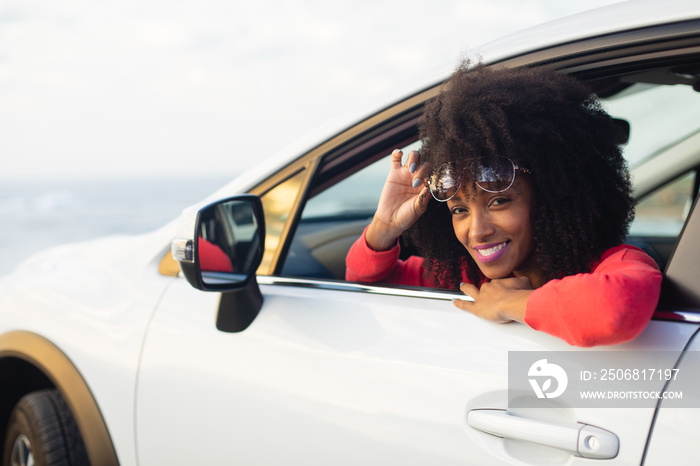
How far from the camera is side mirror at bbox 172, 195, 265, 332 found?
59.2 inches

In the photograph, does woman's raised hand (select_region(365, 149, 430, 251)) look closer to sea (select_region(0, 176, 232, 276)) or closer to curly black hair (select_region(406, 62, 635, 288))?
curly black hair (select_region(406, 62, 635, 288))

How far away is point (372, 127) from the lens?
167cm

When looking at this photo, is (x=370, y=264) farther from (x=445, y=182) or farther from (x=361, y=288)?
(x=445, y=182)

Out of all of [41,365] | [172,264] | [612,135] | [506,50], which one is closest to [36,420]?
[41,365]

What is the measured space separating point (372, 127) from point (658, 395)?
98cm

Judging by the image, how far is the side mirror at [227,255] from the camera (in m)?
1.50

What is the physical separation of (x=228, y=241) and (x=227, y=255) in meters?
0.04

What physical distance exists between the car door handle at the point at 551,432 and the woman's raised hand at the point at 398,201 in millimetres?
738

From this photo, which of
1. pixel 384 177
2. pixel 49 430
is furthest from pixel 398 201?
pixel 49 430

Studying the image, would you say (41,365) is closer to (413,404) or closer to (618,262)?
(413,404)

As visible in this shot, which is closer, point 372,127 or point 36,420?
point 372,127

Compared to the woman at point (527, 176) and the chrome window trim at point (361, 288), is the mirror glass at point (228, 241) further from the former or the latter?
the woman at point (527, 176)

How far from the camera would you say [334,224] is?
2.91 m

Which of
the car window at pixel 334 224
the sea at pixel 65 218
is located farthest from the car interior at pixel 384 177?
the sea at pixel 65 218
